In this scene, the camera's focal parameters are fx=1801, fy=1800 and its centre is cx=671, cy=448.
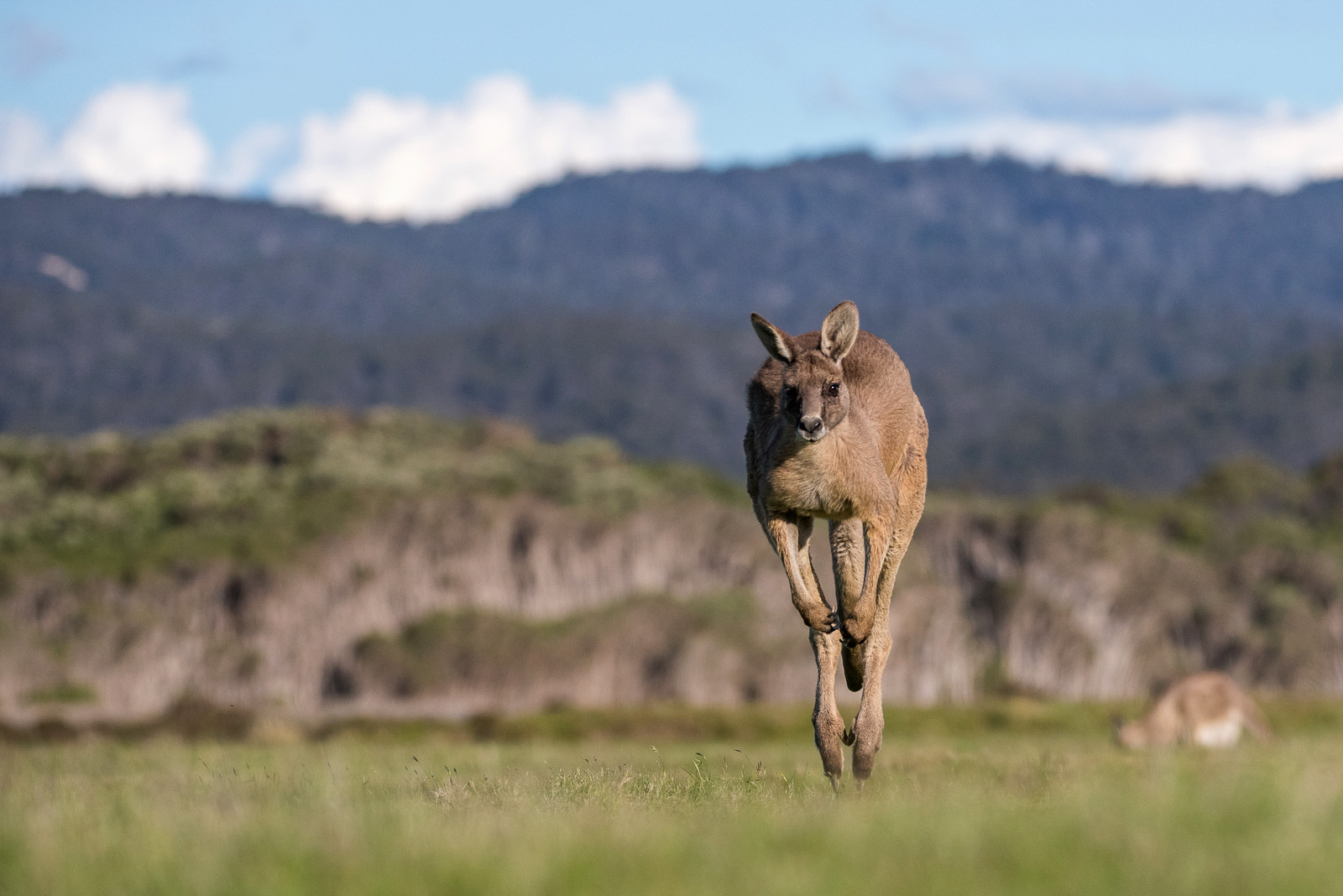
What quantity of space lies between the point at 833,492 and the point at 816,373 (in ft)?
2.08

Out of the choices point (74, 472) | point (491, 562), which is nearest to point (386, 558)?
point (491, 562)

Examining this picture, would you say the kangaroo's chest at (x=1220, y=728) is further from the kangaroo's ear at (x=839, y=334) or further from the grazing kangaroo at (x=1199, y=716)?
the kangaroo's ear at (x=839, y=334)

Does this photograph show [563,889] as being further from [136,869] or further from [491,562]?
[491,562]

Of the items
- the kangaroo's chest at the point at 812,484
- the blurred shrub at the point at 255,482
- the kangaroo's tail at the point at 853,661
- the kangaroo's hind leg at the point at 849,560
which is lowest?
the kangaroo's tail at the point at 853,661

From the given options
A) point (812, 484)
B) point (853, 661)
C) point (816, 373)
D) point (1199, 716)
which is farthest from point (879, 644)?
point (1199, 716)

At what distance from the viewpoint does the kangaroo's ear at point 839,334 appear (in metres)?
9.72

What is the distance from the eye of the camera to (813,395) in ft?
30.7

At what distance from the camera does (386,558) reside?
129ft

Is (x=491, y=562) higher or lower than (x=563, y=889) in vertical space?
higher

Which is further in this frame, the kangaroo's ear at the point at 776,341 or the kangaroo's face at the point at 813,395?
the kangaroo's ear at the point at 776,341

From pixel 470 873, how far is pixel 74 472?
5381 centimetres

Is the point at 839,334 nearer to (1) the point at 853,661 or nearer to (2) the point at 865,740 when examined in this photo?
(1) the point at 853,661

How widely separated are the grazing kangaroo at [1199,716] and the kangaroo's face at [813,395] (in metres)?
14.7

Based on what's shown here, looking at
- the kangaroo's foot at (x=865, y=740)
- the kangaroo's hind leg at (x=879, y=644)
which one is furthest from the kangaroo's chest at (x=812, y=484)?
the kangaroo's foot at (x=865, y=740)
